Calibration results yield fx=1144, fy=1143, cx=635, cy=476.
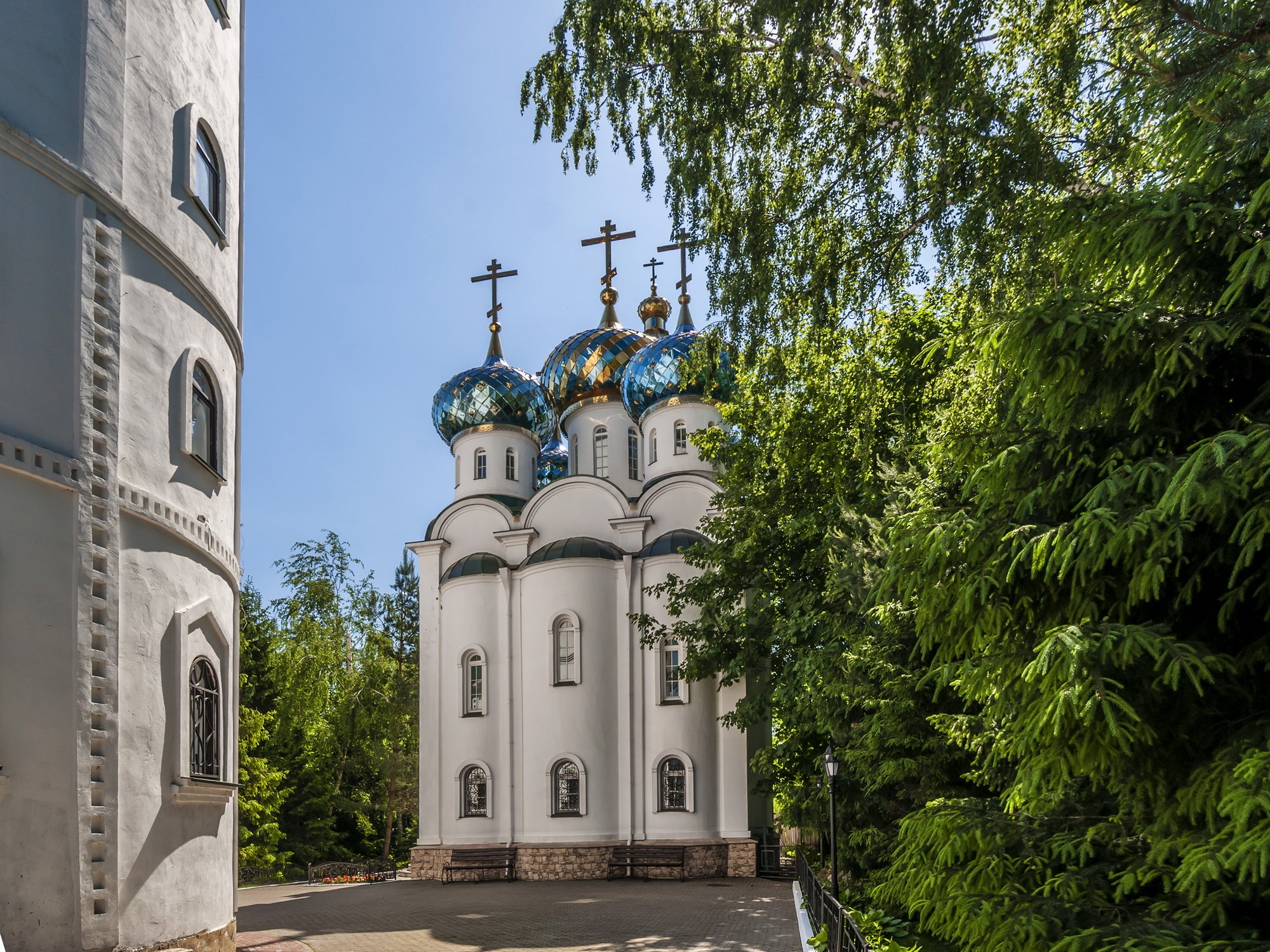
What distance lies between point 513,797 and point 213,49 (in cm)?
1884

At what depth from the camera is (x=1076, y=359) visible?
4.71 metres

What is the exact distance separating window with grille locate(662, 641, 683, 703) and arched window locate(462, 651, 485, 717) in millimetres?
4475

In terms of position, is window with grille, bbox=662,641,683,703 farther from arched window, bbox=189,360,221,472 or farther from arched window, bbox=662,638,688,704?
arched window, bbox=189,360,221,472

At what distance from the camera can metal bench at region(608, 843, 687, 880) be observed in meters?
24.3

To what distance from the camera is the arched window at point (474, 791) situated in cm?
2647

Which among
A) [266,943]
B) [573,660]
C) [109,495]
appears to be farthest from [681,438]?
[109,495]

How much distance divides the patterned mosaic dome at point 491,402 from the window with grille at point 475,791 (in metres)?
9.20

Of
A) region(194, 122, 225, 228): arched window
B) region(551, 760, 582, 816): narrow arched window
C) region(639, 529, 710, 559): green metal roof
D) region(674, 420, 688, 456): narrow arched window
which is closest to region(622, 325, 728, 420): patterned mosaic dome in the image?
region(674, 420, 688, 456): narrow arched window

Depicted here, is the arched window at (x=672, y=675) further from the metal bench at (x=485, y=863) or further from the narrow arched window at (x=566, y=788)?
the metal bench at (x=485, y=863)

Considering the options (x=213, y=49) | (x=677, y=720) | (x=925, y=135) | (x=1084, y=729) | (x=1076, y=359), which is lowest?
(x=677, y=720)

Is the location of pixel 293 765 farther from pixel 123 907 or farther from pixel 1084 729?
pixel 1084 729

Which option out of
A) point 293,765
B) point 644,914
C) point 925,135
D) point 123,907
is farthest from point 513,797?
point 925,135

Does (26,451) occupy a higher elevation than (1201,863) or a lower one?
higher

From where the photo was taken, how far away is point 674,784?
25359 mm
